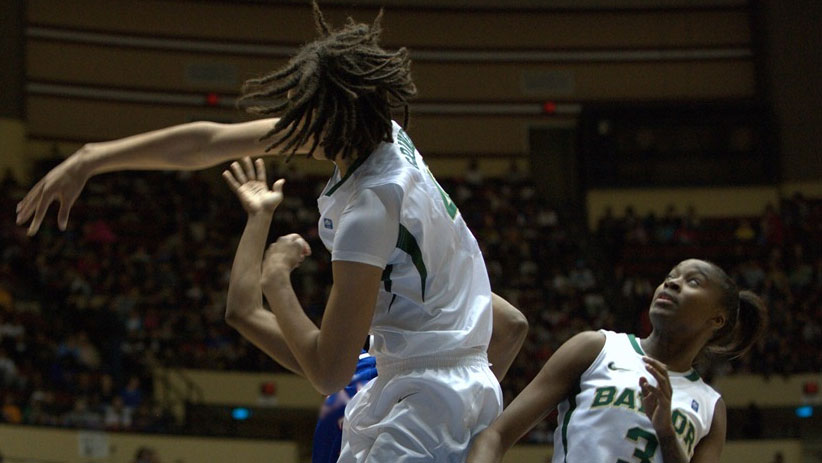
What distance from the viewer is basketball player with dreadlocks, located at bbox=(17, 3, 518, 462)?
2424mm

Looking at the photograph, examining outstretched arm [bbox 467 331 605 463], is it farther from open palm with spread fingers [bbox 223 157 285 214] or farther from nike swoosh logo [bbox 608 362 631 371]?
open palm with spread fingers [bbox 223 157 285 214]

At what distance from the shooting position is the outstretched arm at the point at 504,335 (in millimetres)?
2971

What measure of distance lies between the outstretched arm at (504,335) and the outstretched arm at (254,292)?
0.62 meters

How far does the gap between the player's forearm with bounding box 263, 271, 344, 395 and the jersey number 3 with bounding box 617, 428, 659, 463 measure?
920 millimetres

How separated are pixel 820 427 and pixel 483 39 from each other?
8858mm

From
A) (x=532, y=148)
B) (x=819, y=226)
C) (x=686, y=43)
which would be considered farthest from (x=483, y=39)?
(x=819, y=226)

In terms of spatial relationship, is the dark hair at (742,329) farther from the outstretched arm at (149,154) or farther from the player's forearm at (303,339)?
the outstretched arm at (149,154)

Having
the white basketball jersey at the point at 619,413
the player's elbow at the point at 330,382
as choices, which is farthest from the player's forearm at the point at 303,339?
the white basketball jersey at the point at 619,413

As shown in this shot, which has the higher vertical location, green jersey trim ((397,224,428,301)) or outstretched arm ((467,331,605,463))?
green jersey trim ((397,224,428,301))

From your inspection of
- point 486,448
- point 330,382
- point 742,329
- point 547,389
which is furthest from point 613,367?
point 330,382

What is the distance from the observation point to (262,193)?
2.74 m

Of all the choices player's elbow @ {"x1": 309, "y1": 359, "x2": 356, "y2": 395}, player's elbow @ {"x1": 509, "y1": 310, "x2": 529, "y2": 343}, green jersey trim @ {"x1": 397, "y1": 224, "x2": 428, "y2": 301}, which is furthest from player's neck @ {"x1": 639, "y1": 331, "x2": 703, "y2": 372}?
player's elbow @ {"x1": 309, "y1": 359, "x2": 356, "y2": 395}

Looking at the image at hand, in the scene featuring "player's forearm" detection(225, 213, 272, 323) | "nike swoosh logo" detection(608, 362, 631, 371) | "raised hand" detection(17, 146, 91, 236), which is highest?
"raised hand" detection(17, 146, 91, 236)

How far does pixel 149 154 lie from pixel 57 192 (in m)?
0.28
